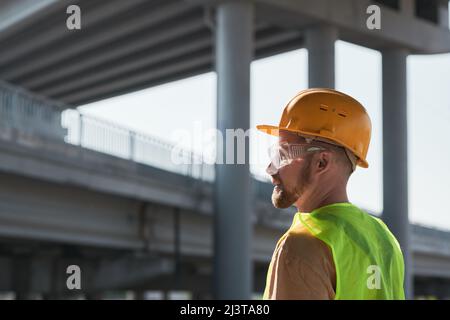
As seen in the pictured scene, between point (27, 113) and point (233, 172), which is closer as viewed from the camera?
point (27, 113)

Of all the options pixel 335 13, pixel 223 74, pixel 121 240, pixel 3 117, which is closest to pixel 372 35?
pixel 335 13

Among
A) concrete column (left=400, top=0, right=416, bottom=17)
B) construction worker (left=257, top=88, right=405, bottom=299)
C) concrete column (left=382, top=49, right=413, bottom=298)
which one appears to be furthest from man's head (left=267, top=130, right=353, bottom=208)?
concrete column (left=400, top=0, right=416, bottom=17)

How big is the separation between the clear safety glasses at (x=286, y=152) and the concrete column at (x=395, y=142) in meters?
23.8

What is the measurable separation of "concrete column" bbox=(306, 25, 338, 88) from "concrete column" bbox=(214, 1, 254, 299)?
7.96ft

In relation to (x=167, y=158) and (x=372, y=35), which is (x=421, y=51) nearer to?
(x=372, y=35)

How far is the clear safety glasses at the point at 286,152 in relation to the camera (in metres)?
2.17

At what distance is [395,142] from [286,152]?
961 inches

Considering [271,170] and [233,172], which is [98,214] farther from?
[271,170]

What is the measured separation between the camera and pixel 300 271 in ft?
6.02

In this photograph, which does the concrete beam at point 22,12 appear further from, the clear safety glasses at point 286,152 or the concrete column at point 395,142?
the clear safety glasses at point 286,152

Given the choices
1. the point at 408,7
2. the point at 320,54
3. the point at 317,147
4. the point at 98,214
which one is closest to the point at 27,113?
the point at 98,214

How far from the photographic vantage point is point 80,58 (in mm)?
33719

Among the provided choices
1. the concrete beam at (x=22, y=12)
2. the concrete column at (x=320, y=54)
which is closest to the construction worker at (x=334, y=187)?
the concrete column at (x=320, y=54)
